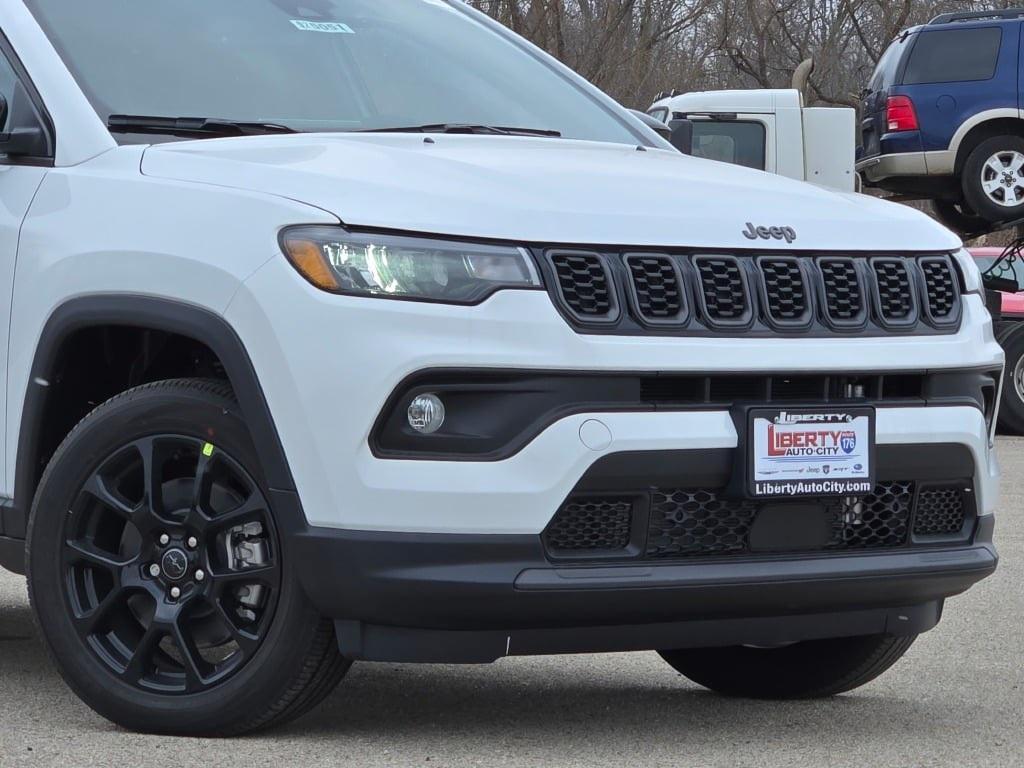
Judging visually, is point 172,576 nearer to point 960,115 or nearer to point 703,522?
point 703,522

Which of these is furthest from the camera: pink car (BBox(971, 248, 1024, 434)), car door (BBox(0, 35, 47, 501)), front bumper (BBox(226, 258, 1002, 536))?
pink car (BBox(971, 248, 1024, 434))

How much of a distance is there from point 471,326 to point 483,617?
0.59 meters

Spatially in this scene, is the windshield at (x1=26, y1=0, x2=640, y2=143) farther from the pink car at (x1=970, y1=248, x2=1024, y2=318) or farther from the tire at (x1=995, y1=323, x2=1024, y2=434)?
the pink car at (x1=970, y1=248, x2=1024, y2=318)

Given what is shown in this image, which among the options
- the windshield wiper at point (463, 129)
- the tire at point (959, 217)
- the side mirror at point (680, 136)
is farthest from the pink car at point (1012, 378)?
the windshield wiper at point (463, 129)

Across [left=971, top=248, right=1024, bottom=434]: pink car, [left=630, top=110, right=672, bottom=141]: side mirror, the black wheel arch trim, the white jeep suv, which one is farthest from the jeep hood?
[left=971, top=248, right=1024, bottom=434]: pink car

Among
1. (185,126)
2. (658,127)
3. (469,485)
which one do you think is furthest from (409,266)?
(658,127)

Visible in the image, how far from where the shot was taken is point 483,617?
3.80 m

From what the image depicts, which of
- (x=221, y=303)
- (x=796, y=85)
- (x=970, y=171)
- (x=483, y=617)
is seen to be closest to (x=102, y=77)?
(x=221, y=303)

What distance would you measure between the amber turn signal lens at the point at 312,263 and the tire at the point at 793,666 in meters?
1.80

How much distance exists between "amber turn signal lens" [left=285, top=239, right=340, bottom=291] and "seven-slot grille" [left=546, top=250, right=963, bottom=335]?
17.0 inches

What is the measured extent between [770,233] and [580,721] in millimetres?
1268

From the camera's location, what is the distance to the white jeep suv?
371 centimetres

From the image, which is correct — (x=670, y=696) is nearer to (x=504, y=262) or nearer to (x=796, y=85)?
(x=504, y=262)

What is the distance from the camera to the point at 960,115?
15.9m
